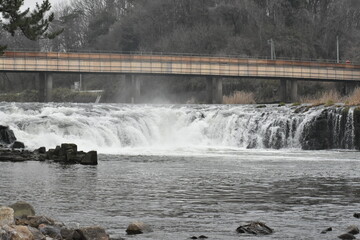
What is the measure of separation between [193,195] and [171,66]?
7875 cm

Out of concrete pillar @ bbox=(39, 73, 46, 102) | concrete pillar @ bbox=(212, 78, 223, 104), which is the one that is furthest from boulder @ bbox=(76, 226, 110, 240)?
concrete pillar @ bbox=(212, 78, 223, 104)

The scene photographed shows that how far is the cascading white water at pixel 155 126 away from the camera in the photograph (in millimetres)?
58656

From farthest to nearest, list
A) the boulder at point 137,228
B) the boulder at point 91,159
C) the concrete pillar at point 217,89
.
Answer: the concrete pillar at point 217,89 → the boulder at point 91,159 → the boulder at point 137,228

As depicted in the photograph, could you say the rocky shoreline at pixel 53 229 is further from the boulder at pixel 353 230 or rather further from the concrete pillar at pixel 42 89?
the concrete pillar at pixel 42 89

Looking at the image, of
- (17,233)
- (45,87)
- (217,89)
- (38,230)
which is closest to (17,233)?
(17,233)

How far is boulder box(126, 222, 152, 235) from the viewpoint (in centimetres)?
1805

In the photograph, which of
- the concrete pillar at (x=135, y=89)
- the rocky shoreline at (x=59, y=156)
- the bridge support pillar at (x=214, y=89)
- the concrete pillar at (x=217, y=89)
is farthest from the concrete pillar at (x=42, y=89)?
the rocky shoreline at (x=59, y=156)

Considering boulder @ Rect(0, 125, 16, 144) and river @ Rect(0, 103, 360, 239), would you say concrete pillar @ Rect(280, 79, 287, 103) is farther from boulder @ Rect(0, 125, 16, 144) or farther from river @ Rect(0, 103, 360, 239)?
boulder @ Rect(0, 125, 16, 144)

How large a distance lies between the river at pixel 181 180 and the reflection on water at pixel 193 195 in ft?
0.10

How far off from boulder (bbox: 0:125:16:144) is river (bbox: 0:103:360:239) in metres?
0.81

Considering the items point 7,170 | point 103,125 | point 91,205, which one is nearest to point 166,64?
point 103,125

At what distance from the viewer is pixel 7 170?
35531 mm

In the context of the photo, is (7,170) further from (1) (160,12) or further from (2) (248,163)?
(1) (160,12)

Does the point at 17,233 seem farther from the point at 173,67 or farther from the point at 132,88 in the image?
the point at 132,88
